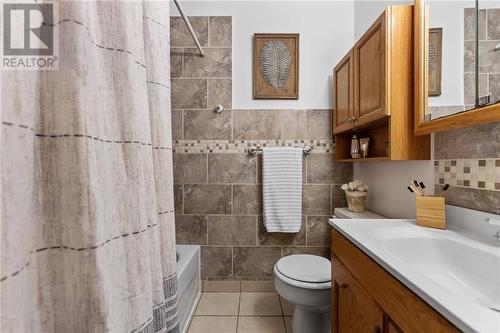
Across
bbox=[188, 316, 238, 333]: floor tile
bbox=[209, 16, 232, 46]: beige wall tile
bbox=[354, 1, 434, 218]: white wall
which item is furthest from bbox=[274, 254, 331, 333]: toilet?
bbox=[209, 16, 232, 46]: beige wall tile

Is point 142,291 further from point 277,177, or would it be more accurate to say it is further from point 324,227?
point 324,227

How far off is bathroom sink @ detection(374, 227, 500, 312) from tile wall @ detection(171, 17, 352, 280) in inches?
40.8

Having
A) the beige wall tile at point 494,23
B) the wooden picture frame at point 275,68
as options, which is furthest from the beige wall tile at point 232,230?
the beige wall tile at point 494,23

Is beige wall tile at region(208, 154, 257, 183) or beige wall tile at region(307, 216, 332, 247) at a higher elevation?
beige wall tile at region(208, 154, 257, 183)

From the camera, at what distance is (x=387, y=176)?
1503 mm

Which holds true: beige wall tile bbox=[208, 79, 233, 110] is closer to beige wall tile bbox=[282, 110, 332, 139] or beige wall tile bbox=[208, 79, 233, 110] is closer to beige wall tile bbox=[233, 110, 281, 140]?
beige wall tile bbox=[233, 110, 281, 140]

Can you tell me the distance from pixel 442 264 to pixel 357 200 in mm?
839

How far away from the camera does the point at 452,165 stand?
1016mm

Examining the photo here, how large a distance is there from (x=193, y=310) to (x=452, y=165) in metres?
1.78

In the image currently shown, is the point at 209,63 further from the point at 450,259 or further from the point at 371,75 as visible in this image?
the point at 450,259

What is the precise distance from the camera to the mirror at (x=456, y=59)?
2.69 ft

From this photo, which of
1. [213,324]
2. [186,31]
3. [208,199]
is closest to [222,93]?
[186,31]

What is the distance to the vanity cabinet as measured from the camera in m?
0.53

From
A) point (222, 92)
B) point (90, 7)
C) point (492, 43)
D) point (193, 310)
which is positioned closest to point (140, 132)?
point (90, 7)
